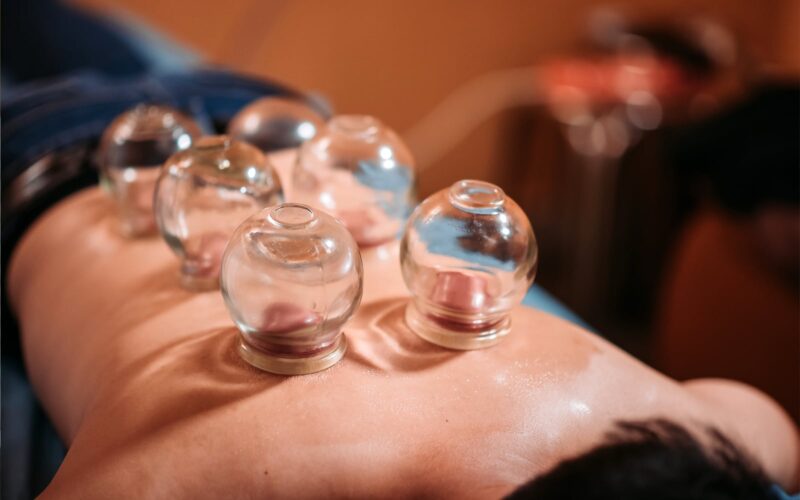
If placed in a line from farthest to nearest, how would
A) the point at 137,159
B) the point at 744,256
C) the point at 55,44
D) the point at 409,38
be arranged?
the point at 409,38 → the point at 55,44 → the point at 744,256 → the point at 137,159

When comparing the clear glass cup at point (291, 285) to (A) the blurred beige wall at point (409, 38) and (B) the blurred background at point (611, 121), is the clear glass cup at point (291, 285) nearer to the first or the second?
(B) the blurred background at point (611, 121)

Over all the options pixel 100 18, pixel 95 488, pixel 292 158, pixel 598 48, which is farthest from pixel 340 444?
pixel 598 48

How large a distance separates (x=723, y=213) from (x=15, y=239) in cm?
109

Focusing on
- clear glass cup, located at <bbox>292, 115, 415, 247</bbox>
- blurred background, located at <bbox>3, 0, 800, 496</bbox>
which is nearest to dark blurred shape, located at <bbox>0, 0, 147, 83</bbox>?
blurred background, located at <bbox>3, 0, 800, 496</bbox>

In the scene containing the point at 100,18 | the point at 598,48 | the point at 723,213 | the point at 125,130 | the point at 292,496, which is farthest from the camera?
the point at 598,48

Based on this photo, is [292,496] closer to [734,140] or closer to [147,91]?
[147,91]

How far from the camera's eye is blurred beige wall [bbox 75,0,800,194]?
2441 millimetres

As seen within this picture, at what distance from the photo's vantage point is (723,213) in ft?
4.59

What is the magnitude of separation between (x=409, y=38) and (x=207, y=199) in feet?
6.62

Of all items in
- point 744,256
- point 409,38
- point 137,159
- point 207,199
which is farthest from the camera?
point 409,38

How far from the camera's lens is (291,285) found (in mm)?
525

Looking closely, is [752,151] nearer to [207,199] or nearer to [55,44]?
[207,199]

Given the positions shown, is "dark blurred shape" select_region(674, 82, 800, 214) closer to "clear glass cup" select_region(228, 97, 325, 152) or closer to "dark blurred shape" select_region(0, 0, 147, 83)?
"clear glass cup" select_region(228, 97, 325, 152)

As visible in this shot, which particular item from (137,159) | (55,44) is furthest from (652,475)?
(55,44)
